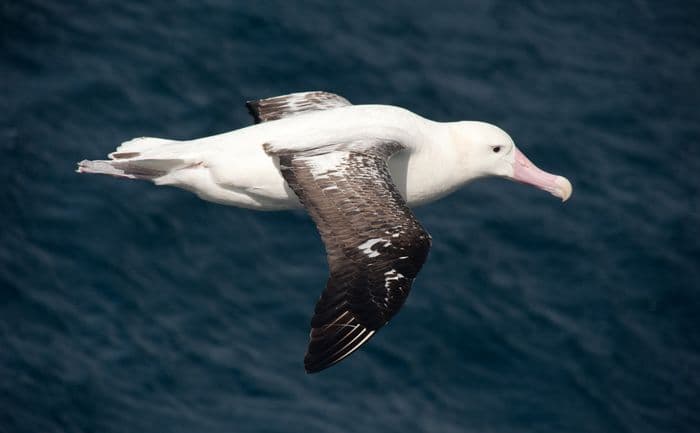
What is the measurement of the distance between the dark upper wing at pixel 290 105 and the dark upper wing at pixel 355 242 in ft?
6.60

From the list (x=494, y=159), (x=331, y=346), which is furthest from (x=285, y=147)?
(x=494, y=159)

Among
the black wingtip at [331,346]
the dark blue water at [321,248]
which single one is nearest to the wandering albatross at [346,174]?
the black wingtip at [331,346]

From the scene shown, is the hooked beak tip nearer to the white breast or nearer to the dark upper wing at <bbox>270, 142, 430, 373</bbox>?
the white breast

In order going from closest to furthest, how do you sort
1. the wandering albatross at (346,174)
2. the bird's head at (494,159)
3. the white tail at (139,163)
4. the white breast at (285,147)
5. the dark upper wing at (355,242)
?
the dark upper wing at (355,242), the wandering albatross at (346,174), the white breast at (285,147), the white tail at (139,163), the bird's head at (494,159)

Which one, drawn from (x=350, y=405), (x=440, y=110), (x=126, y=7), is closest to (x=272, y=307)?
(x=350, y=405)

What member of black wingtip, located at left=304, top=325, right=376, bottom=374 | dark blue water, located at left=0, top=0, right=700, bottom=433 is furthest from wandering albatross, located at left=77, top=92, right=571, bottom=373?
dark blue water, located at left=0, top=0, right=700, bottom=433

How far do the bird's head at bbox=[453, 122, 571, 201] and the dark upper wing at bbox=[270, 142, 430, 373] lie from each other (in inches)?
55.2

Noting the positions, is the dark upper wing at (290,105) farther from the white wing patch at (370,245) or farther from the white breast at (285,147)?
the white wing patch at (370,245)

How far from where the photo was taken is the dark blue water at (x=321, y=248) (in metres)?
16.3

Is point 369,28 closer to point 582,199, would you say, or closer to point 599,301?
point 582,199

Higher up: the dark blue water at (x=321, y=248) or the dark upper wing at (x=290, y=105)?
the dark upper wing at (x=290, y=105)

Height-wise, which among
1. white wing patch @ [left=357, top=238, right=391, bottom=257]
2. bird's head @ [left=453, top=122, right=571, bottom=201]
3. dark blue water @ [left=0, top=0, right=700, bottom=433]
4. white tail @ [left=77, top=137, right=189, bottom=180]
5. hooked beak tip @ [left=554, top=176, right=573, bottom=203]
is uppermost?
white wing patch @ [left=357, top=238, right=391, bottom=257]

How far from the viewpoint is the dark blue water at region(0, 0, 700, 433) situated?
1628 cm

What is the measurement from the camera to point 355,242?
1121cm
